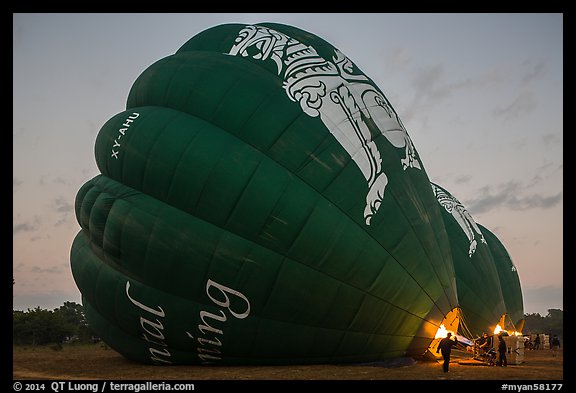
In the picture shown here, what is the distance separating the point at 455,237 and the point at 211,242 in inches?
341

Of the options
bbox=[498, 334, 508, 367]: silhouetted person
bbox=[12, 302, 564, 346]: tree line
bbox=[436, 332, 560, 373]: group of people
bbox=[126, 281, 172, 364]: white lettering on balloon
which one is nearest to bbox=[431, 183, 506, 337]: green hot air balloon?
bbox=[436, 332, 560, 373]: group of people

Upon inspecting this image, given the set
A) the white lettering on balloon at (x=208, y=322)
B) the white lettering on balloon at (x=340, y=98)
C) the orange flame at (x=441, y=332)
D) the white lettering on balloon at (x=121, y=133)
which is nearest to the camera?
the white lettering on balloon at (x=208, y=322)

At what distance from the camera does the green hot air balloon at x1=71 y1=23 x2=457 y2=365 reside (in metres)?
10.2

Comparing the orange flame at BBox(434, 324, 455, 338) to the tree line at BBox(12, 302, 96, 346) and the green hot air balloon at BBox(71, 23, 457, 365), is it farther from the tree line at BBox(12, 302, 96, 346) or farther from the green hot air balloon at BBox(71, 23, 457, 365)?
the tree line at BBox(12, 302, 96, 346)

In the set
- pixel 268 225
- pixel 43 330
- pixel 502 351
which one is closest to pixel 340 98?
pixel 268 225

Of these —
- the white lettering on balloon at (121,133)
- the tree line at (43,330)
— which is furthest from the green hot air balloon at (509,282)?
the tree line at (43,330)

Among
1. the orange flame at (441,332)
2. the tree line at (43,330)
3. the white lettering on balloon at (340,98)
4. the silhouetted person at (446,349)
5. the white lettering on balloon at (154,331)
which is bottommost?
the tree line at (43,330)

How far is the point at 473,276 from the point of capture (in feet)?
52.4

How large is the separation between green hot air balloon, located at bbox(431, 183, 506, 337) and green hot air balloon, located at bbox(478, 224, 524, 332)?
2741 mm

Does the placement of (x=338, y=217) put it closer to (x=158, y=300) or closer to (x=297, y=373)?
(x=297, y=373)

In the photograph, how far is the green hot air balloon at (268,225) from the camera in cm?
1020

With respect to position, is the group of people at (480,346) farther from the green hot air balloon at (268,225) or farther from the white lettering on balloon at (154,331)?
the white lettering on balloon at (154,331)

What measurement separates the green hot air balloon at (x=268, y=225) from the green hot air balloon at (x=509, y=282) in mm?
9053
